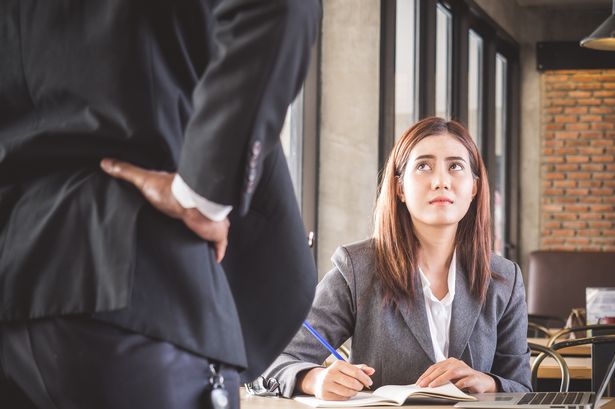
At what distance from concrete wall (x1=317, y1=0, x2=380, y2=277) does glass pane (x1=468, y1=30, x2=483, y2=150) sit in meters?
3.31

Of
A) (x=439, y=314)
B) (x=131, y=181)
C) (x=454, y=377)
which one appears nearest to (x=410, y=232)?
(x=439, y=314)

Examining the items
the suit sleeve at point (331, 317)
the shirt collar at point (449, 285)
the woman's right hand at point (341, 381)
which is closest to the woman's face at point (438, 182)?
the shirt collar at point (449, 285)

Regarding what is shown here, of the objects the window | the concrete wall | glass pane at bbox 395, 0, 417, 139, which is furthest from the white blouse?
glass pane at bbox 395, 0, 417, 139

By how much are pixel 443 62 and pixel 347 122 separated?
265 centimetres

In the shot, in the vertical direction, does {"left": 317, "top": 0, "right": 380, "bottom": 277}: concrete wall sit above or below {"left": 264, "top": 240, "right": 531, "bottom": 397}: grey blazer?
above

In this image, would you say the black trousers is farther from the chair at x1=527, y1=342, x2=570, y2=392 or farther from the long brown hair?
the chair at x1=527, y1=342, x2=570, y2=392

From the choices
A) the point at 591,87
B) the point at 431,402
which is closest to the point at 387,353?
the point at 431,402

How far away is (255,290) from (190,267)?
0.16 m

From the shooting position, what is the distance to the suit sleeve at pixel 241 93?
931 millimetres

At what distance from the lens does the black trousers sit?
0.93m

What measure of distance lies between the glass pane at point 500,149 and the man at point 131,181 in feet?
28.5

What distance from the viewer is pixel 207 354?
38.3 inches

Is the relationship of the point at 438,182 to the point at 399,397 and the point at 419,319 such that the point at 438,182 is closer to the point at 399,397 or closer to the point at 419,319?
the point at 419,319

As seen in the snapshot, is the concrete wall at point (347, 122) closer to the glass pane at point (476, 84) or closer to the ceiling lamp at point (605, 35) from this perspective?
the ceiling lamp at point (605, 35)
